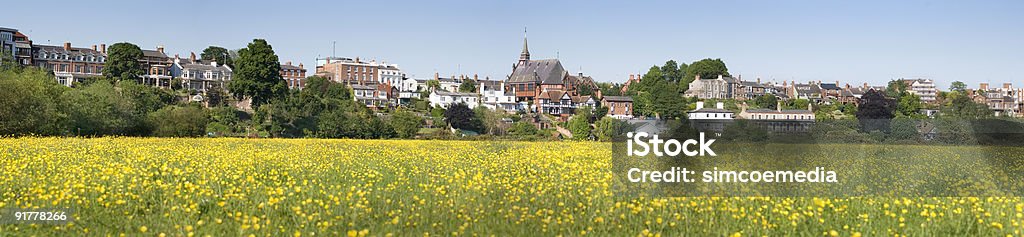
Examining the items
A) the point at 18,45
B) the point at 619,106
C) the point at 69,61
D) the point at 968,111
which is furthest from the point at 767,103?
the point at 18,45

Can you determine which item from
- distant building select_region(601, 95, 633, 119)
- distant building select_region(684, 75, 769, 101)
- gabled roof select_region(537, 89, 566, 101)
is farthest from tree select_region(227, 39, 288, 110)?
distant building select_region(684, 75, 769, 101)

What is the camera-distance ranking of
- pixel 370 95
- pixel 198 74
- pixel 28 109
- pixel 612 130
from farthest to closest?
pixel 370 95
pixel 198 74
pixel 612 130
pixel 28 109

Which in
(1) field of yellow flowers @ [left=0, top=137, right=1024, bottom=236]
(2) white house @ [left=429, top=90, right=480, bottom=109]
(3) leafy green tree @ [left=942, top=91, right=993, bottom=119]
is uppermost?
(2) white house @ [left=429, top=90, right=480, bottom=109]

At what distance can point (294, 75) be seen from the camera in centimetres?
14762

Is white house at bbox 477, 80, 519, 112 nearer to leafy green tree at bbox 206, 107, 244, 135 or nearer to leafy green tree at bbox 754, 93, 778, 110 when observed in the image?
leafy green tree at bbox 754, 93, 778, 110

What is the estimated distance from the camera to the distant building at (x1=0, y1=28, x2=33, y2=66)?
11369cm

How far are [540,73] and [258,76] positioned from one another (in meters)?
74.9

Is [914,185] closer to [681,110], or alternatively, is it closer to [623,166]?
[623,166]

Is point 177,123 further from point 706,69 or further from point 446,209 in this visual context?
point 706,69

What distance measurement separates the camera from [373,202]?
525 inches

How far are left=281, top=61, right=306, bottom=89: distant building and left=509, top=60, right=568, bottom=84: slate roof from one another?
33711 millimetres

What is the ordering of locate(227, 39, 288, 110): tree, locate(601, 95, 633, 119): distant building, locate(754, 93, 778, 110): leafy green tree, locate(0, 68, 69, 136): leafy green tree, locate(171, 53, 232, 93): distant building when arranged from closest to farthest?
locate(0, 68, 69, 136): leafy green tree < locate(227, 39, 288, 110): tree < locate(171, 53, 232, 93): distant building < locate(601, 95, 633, 119): distant building < locate(754, 93, 778, 110): leafy green tree

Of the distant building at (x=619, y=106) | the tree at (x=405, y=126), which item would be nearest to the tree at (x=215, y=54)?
the distant building at (x=619, y=106)

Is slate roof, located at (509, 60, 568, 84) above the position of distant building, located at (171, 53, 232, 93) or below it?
above
